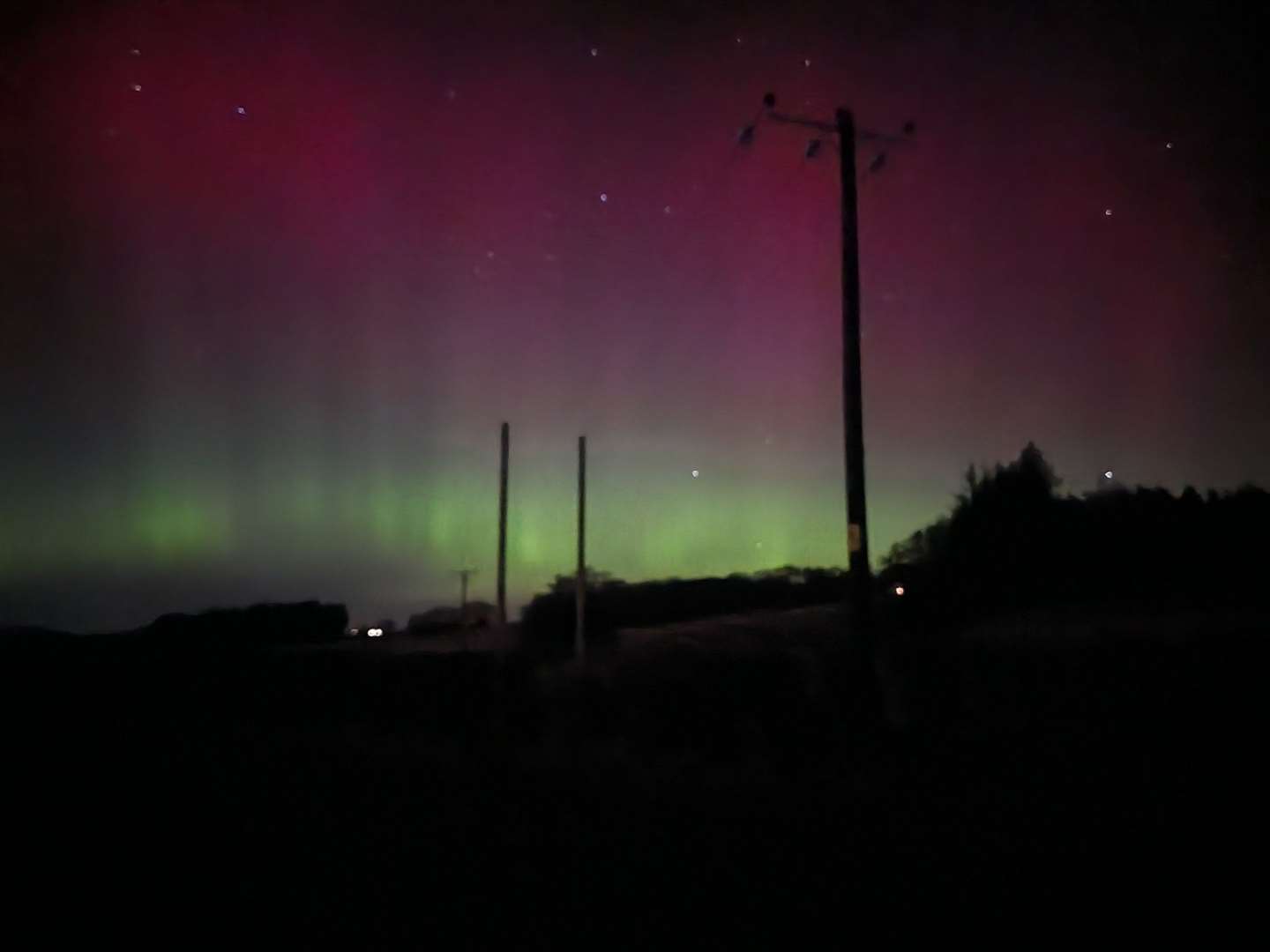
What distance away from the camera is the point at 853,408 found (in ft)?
54.0

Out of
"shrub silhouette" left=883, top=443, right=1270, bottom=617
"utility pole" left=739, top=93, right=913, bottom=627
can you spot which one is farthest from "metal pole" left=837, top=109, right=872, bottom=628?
"shrub silhouette" left=883, top=443, right=1270, bottom=617

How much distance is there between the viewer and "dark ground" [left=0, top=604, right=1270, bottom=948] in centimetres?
788

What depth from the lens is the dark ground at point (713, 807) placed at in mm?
7883

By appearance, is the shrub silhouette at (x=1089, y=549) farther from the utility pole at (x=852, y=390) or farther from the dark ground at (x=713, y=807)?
the utility pole at (x=852, y=390)

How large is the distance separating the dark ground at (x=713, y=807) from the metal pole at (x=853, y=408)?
132 cm

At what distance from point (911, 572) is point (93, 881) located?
3299 cm

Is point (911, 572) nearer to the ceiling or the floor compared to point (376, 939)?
nearer to the ceiling

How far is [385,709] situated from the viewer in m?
26.8

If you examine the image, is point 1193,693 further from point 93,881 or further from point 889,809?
point 93,881

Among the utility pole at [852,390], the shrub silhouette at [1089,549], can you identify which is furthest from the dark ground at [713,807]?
the shrub silhouette at [1089,549]

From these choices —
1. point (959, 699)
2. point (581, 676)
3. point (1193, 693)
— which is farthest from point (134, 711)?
point (1193, 693)

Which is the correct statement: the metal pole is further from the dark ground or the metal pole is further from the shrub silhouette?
the shrub silhouette

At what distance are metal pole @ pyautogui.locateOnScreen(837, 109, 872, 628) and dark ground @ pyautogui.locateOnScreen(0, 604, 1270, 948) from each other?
1315mm

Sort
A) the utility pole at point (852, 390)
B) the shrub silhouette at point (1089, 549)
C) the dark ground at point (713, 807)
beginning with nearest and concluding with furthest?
the dark ground at point (713, 807)
the utility pole at point (852, 390)
the shrub silhouette at point (1089, 549)
